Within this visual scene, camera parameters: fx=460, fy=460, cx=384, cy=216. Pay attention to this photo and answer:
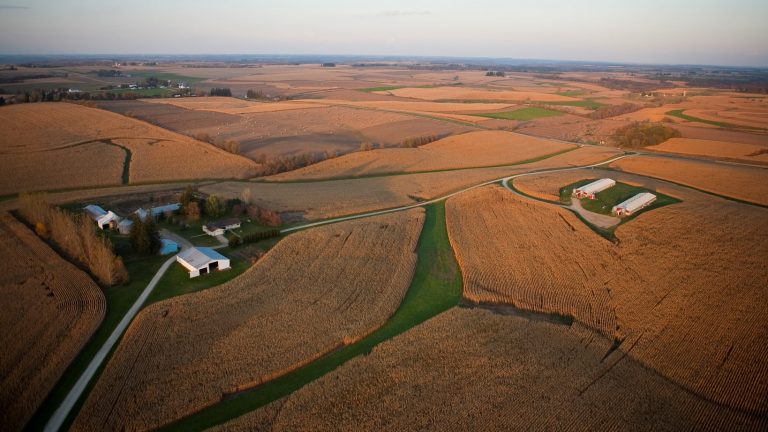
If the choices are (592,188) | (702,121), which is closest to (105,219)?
(592,188)

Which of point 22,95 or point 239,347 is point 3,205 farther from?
point 22,95

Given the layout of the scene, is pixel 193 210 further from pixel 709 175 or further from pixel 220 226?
pixel 709 175

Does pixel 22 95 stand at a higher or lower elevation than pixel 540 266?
higher

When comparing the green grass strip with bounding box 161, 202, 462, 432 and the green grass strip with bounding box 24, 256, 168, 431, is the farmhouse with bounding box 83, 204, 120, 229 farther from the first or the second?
the green grass strip with bounding box 161, 202, 462, 432

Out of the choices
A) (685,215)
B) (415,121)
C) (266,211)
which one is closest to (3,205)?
(266,211)

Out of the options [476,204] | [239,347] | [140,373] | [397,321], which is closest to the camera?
→ [140,373]

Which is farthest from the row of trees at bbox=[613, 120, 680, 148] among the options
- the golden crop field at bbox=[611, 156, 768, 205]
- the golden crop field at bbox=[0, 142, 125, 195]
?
the golden crop field at bbox=[0, 142, 125, 195]
